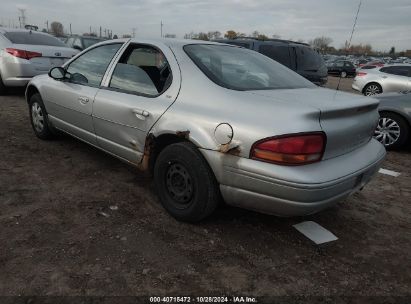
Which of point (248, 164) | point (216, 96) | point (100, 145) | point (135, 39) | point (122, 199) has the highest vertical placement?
point (135, 39)

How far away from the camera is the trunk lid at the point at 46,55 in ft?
24.7

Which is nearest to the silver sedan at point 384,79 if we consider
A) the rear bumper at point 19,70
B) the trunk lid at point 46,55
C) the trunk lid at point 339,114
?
the trunk lid at point 339,114

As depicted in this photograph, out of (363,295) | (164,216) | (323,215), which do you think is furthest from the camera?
(323,215)

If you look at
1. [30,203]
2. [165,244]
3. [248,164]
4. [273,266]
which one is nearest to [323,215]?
[273,266]

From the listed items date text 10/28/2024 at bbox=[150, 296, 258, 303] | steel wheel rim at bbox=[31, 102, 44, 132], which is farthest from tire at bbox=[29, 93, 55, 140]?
A: date text 10/28/2024 at bbox=[150, 296, 258, 303]

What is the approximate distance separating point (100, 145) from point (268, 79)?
1.86 m

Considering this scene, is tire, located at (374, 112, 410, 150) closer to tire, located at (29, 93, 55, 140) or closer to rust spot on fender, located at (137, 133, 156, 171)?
rust spot on fender, located at (137, 133, 156, 171)

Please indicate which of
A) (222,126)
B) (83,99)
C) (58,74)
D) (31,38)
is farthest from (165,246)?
(31,38)

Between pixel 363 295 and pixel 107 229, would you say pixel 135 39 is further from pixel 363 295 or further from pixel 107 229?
pixel 363 295

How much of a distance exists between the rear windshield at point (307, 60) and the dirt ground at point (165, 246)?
444cm

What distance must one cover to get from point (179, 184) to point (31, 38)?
6784mm

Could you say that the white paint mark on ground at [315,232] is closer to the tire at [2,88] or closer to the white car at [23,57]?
the white car at [23,57]

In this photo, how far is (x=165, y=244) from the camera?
2.73 metres

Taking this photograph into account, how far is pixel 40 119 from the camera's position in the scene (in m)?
4.93
